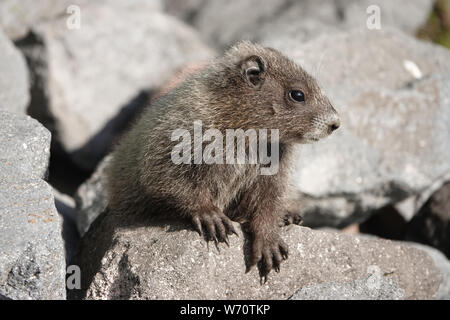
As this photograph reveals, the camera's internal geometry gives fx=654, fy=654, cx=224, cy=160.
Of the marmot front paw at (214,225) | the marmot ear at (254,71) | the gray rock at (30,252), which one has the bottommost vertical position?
the marmot front paw at (214,225)

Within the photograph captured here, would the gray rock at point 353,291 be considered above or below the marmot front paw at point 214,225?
below

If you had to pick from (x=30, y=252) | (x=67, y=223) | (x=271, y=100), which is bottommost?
(x=67, y=223)

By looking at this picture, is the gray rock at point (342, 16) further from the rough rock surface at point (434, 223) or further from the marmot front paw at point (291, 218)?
the marmot front paw at point (291, 218)

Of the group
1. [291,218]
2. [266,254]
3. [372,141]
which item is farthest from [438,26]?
[266,254]

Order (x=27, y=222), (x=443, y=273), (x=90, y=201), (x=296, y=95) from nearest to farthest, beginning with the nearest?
1. (x=27, y=222)
2. (x=296, y=95)
3. (x=443, y=273)
4. (x=90, y=201)

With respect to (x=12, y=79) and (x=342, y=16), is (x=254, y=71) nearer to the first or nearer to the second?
(x=12, y=79)

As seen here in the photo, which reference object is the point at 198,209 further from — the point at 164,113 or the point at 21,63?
the point at 21,63

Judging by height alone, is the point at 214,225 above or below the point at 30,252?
below

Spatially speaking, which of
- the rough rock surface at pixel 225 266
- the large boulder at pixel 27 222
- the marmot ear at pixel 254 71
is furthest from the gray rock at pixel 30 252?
the marmot ear at pixel 254 71
